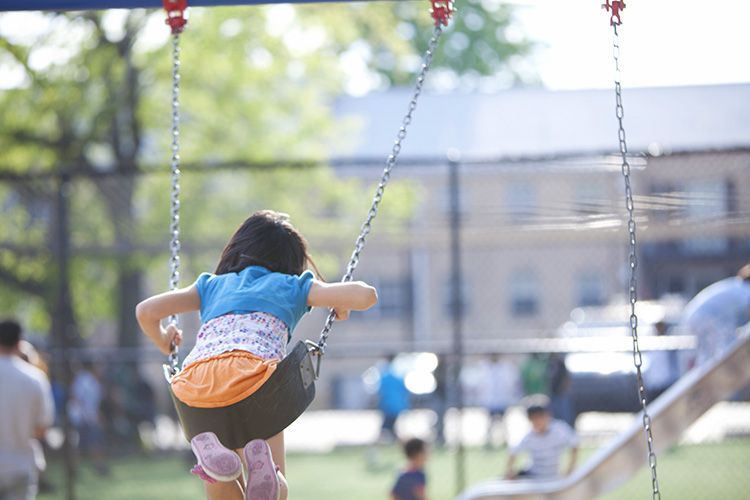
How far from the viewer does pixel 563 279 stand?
28844 millimetres

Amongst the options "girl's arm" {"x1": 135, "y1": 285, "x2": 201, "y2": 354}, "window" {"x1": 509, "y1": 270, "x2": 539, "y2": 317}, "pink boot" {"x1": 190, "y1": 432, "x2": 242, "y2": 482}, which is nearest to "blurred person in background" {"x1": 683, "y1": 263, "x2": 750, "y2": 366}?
"girl's arm" {"x1": 135, "y1": 285, "x2": 201, "y2": 354}

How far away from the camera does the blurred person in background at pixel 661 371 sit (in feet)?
37.7

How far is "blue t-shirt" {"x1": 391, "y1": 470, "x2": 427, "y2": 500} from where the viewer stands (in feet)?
27.3

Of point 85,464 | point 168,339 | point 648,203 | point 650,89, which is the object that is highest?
point 650,89

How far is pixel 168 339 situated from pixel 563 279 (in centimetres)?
2471

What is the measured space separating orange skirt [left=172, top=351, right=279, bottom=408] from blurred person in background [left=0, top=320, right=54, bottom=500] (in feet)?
11.1

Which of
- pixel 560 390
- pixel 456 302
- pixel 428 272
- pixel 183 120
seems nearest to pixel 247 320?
pixel 456 302

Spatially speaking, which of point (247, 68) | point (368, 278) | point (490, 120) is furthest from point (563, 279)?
point (490, 120)

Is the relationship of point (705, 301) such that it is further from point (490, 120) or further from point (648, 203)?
point (490, 120)

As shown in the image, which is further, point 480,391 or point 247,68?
point 247,68

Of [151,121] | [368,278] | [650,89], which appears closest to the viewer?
[650,89]

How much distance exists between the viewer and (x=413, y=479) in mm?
8344

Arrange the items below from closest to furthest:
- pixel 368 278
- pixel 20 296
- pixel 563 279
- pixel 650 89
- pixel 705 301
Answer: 1. pixel 705 301
2. pixel 650 89
3. pixel 20 296
4. pixel 368 278
5. pixel 563 279

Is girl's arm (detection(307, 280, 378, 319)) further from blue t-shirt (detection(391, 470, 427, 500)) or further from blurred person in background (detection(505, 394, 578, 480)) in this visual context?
blurred person in background (detection(505, 394, 578, 480))
